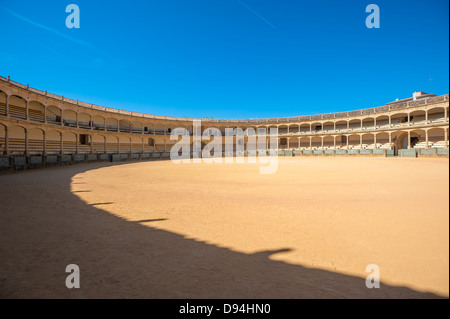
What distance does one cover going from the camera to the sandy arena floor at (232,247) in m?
2.69

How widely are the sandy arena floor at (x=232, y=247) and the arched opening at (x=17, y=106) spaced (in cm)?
2642

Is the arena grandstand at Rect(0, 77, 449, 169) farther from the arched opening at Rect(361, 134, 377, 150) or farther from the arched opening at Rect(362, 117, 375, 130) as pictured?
the arched opening at Rect(361, 134, 377, 150)

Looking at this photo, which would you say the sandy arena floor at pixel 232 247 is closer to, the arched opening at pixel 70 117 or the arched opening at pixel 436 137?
the arched opening at pixel 70 117

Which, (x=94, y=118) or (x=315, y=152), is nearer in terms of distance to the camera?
(x=94, y=118)

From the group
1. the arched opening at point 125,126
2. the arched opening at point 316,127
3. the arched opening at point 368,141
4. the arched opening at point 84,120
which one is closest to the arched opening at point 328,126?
the arched opening at point 316,127

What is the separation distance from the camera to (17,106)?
26.0 m

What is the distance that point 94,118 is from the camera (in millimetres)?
37312

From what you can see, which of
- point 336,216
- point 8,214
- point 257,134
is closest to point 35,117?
point 8,214

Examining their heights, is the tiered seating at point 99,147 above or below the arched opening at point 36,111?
below

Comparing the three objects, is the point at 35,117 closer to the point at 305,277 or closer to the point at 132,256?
the point at 132,256

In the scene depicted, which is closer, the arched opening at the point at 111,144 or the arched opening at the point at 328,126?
the arched opening at the point at 111,144

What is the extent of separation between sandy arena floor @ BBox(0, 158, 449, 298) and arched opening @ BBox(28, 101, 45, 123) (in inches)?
1102
